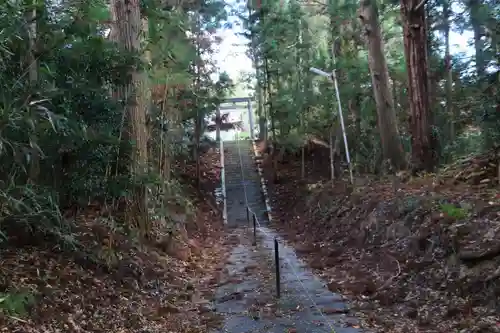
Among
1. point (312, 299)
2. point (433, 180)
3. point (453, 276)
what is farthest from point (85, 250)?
point (433, 180)

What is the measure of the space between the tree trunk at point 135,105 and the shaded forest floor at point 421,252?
3.52m

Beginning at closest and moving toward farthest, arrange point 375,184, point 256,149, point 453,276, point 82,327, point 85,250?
point 82,327
point 453,276
point 85,250
point 375,184
point 256,149

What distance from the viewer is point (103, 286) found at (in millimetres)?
6684

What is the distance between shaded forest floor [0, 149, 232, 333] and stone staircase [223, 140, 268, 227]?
11596 millimetres

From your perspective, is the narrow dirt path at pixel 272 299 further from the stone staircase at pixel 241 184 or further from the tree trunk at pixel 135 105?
the stone staircase at pixel 241 184

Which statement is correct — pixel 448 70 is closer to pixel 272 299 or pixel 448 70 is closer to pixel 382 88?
pixel 382 88

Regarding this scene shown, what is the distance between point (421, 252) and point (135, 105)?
5204 mm

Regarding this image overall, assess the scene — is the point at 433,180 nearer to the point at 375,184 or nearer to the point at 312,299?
the point at 375,184

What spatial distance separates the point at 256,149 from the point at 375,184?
67.7 ft

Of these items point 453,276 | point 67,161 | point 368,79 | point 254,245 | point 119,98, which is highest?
point 368,79

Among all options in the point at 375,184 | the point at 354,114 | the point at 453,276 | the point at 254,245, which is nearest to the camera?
the point at 453,276

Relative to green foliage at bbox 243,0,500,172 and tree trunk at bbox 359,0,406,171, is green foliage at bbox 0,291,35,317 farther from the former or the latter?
tree trunk at bbox 359,0,406,171

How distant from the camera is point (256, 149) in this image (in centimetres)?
3331

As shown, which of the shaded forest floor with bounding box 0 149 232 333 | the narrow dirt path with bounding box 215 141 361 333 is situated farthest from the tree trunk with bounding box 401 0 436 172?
the shaded forest floor with bounding box 0 149 232 333
